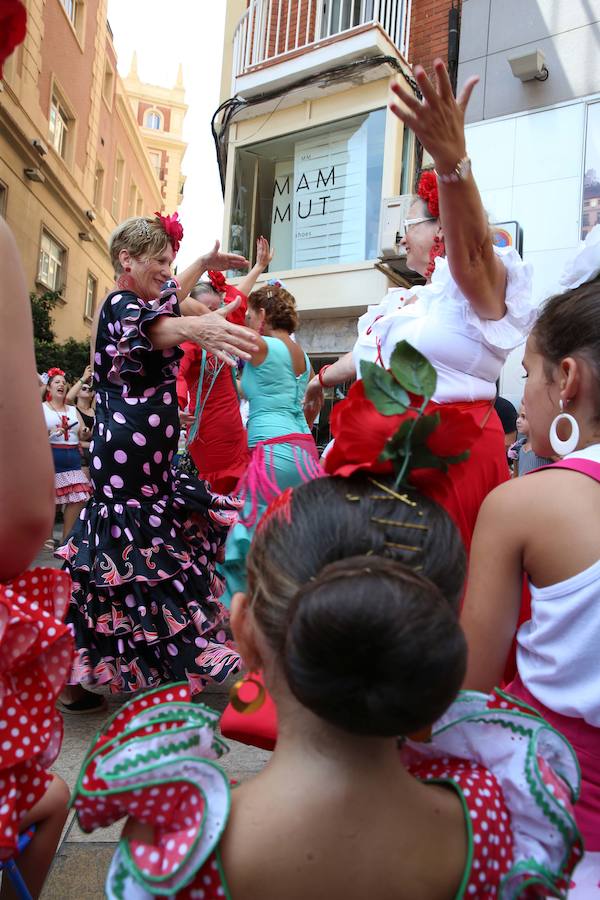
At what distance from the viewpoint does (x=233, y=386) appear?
458 centimetres

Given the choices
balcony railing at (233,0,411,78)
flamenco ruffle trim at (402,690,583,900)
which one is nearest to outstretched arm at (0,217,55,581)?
flamenco ruffle trim at (402,690,583,900)

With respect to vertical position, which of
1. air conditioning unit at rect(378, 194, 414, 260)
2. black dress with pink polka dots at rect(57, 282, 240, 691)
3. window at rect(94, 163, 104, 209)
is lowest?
black dress with pink polka dots at rect(57, 282, 240, 691)

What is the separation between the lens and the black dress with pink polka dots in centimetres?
270

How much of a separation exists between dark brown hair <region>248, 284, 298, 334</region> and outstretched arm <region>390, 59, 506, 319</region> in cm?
239

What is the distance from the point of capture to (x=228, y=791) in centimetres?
84

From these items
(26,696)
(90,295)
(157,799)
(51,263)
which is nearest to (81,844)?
(26,696)

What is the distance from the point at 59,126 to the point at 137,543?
707 inches

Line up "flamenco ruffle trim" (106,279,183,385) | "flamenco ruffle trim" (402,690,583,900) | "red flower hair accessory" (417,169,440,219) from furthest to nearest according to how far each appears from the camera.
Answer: "flamenco ruffle trim" (106,279,183,385)
"red flower hair accessory" (417,169,440,219)
"flamenco ruffle trim" (402,690,583,900)

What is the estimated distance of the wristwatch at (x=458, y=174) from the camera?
171 cm

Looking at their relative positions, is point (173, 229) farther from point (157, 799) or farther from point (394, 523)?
point (157, 799)

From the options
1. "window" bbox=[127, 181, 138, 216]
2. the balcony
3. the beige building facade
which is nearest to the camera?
the balcony

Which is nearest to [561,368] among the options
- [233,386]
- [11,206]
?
[233,386]

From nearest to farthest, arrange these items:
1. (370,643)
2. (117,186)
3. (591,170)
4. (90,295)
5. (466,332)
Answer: (370,643) < (466,332) < (591,170) < (90,295) < (117,186)

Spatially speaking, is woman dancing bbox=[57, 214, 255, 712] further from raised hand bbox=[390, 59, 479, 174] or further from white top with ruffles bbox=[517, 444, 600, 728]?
white top with ruffles bbox=[517, 444, 600, 728]
